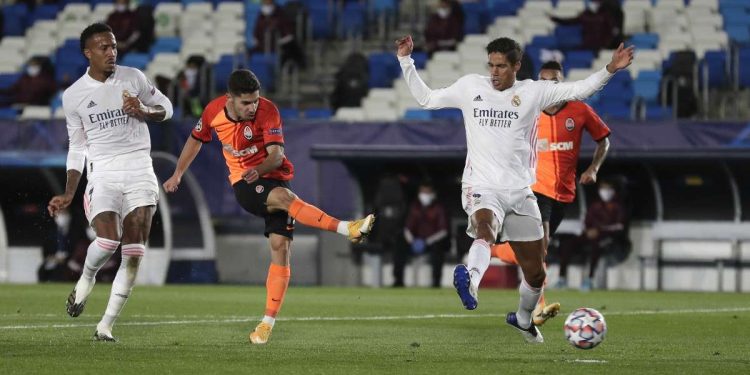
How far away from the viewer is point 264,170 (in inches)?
426

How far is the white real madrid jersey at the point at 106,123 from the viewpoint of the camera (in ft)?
36.4

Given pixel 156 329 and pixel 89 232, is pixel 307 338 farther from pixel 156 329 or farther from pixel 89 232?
pixel 89 232

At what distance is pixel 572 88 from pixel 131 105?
3144mm

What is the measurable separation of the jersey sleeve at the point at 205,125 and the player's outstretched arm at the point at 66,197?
0.93 m

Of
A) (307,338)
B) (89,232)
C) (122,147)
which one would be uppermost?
(122,147)

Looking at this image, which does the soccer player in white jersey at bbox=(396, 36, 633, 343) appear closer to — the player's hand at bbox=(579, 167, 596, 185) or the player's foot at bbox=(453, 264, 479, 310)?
the player's foot at bbox=(453, 264, 479, 310)

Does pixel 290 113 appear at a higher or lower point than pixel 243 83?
lower

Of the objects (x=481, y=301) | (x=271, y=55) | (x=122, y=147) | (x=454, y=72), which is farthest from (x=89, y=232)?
(x=122, y=147)

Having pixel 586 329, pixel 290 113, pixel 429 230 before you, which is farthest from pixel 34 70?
pixel 586 329

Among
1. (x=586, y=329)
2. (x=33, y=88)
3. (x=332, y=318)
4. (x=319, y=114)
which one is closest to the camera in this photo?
(x=586, y=329)

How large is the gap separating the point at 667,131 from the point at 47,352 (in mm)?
13468

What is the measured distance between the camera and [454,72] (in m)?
25.0

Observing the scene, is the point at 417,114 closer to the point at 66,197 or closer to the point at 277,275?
the point at 277,275

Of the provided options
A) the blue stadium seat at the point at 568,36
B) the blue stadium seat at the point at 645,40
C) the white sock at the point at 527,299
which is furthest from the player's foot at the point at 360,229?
the blue stadium seat at the point at 568,36
